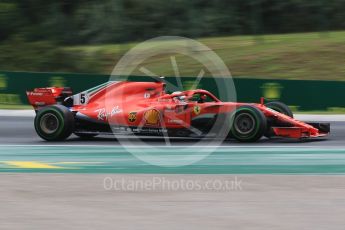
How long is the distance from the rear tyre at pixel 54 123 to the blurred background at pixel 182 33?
15.4 meters

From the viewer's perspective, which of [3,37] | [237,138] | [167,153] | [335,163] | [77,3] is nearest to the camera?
[335,163]

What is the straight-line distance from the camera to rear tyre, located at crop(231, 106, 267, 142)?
12664 millimetres

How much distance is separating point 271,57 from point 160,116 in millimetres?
18225

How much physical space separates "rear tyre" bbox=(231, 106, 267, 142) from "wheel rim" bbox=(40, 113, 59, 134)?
316cm

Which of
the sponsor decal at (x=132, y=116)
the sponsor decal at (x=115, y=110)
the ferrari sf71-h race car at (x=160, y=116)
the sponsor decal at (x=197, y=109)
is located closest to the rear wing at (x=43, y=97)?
the ferrari sf71-h race car at (x=160, y=116)

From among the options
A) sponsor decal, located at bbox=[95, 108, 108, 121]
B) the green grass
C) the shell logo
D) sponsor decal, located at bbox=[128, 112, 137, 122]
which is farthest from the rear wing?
the green grass

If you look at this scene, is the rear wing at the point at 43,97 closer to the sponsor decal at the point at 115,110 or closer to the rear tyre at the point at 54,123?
the rear tyre at the point at 54,123

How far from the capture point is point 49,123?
13617mm

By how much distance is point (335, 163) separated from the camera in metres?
10.8

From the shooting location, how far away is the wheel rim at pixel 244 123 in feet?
41.9
